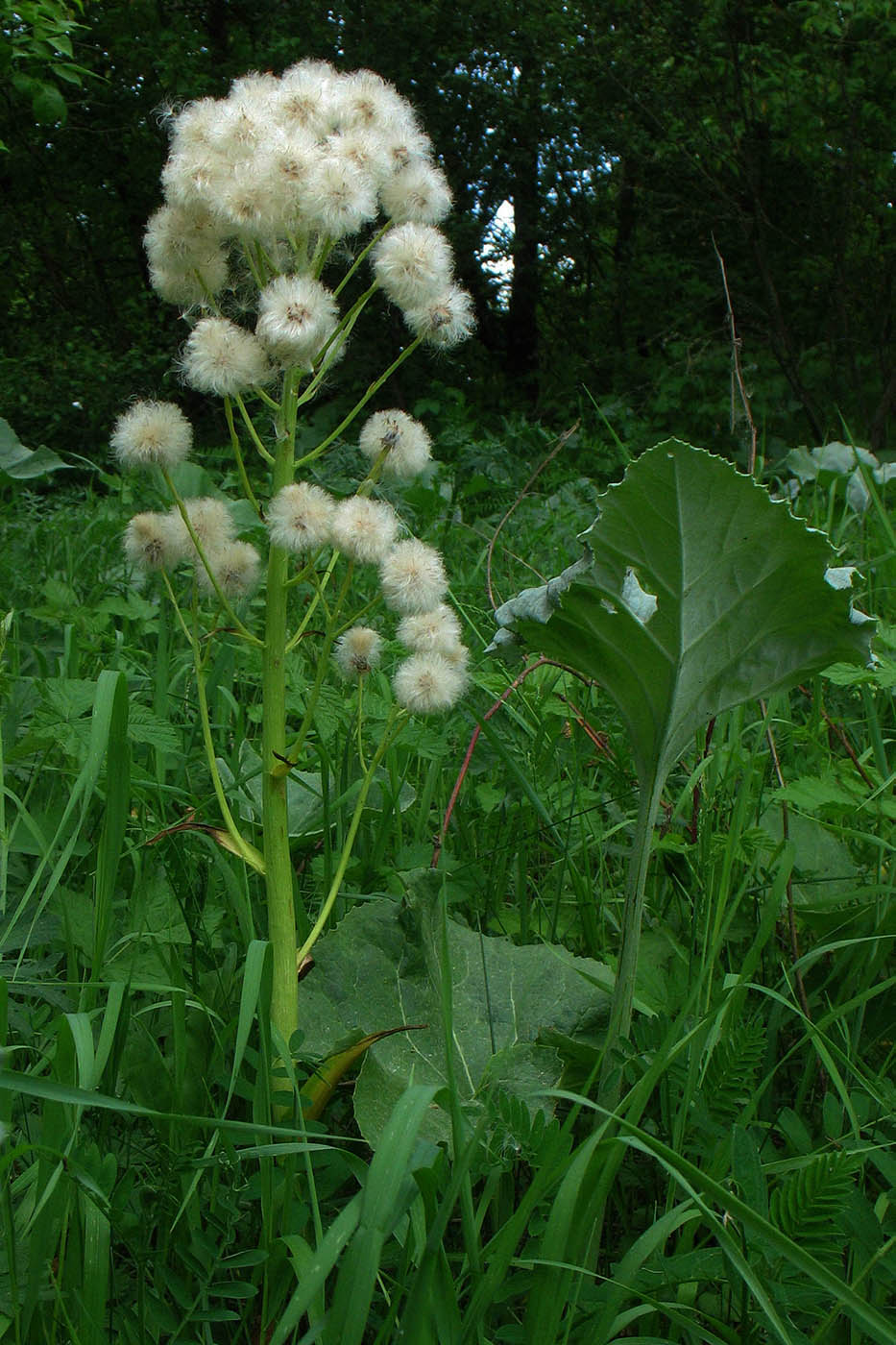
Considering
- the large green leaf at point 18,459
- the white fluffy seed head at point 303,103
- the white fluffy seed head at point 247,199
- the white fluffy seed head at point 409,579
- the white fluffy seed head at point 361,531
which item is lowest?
the large green leaf at point 18,459

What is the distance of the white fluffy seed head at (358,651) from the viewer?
1385 mm

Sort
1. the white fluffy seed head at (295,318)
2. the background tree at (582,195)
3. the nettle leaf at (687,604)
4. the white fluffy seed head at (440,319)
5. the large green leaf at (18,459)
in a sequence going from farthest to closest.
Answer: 1. the background tree at (582,195)
2. the large green leaf at (18,459)
3. the white fluffy seed head at (440,319)
4. the white fluffy seed head at (295,318)
5. the nettle leaf at (687,604)

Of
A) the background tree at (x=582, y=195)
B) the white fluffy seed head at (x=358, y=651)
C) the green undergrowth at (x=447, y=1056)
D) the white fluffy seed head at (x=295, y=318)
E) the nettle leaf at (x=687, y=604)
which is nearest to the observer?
the green undergrowth at (x=447, y=1056)

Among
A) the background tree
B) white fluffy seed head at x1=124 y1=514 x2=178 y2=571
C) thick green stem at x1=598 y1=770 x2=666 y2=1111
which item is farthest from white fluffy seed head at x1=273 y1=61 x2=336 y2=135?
the background tree

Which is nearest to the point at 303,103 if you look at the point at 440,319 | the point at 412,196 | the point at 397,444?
the point at 412,196

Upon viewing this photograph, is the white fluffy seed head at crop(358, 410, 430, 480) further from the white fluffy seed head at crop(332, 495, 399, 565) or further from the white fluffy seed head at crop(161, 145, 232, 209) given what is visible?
the white fluffy seed head at crop(161, 145, 232, 209)

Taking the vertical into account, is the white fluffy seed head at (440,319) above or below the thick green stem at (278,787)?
above

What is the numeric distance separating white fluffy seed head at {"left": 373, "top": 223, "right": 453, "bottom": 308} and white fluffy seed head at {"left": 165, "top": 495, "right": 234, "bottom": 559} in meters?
0.33

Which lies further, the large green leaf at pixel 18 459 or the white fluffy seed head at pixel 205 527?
the large green leaf at pixel 18 459

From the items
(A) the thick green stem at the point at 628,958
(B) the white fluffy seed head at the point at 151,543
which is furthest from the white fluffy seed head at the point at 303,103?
(A) the thick green stem at the point at 628,958

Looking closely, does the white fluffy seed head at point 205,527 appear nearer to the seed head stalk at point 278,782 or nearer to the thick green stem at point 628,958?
the seed head stalk at point 278,782

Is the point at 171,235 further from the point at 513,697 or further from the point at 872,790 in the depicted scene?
the point at 513,697

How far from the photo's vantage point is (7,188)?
12.7 metres

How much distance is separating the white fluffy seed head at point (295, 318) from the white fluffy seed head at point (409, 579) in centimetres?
23
